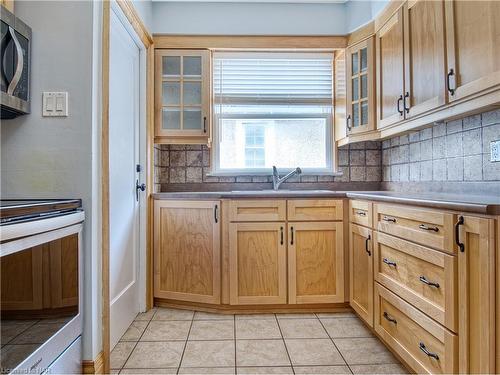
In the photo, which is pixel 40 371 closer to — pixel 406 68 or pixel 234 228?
pixel 234 228

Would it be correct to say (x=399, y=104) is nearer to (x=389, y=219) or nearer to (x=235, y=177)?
(x=389, y=219)

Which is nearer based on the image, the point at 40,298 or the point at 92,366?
the point at 40,298

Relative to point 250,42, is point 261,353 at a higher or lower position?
lower

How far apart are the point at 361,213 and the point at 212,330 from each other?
4.13 ft

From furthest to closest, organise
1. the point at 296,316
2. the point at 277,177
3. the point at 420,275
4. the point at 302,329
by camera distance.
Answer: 1. the point at 277,177
2. the point at 296,316
3. the point at 302,329
4. the point at 420,275

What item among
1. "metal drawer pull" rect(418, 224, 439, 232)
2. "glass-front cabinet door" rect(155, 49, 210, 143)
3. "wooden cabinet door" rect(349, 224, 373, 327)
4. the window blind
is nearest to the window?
the window blind

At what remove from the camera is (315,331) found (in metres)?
2.05

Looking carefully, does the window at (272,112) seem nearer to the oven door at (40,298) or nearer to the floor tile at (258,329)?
the floor tile at (258,329)

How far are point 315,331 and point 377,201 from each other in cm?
94

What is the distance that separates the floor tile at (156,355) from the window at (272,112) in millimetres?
1481

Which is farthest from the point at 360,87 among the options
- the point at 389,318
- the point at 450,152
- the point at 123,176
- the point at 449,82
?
the point at 123,176

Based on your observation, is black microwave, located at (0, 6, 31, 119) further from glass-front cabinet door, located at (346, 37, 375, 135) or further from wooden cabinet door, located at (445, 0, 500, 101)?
glass-front cabinet door, located at (346, 37, 375, 135)

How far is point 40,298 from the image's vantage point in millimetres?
1165

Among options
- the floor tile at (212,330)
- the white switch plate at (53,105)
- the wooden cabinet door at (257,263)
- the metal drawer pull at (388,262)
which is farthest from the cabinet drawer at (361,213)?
the white switch plate at (53,105)
